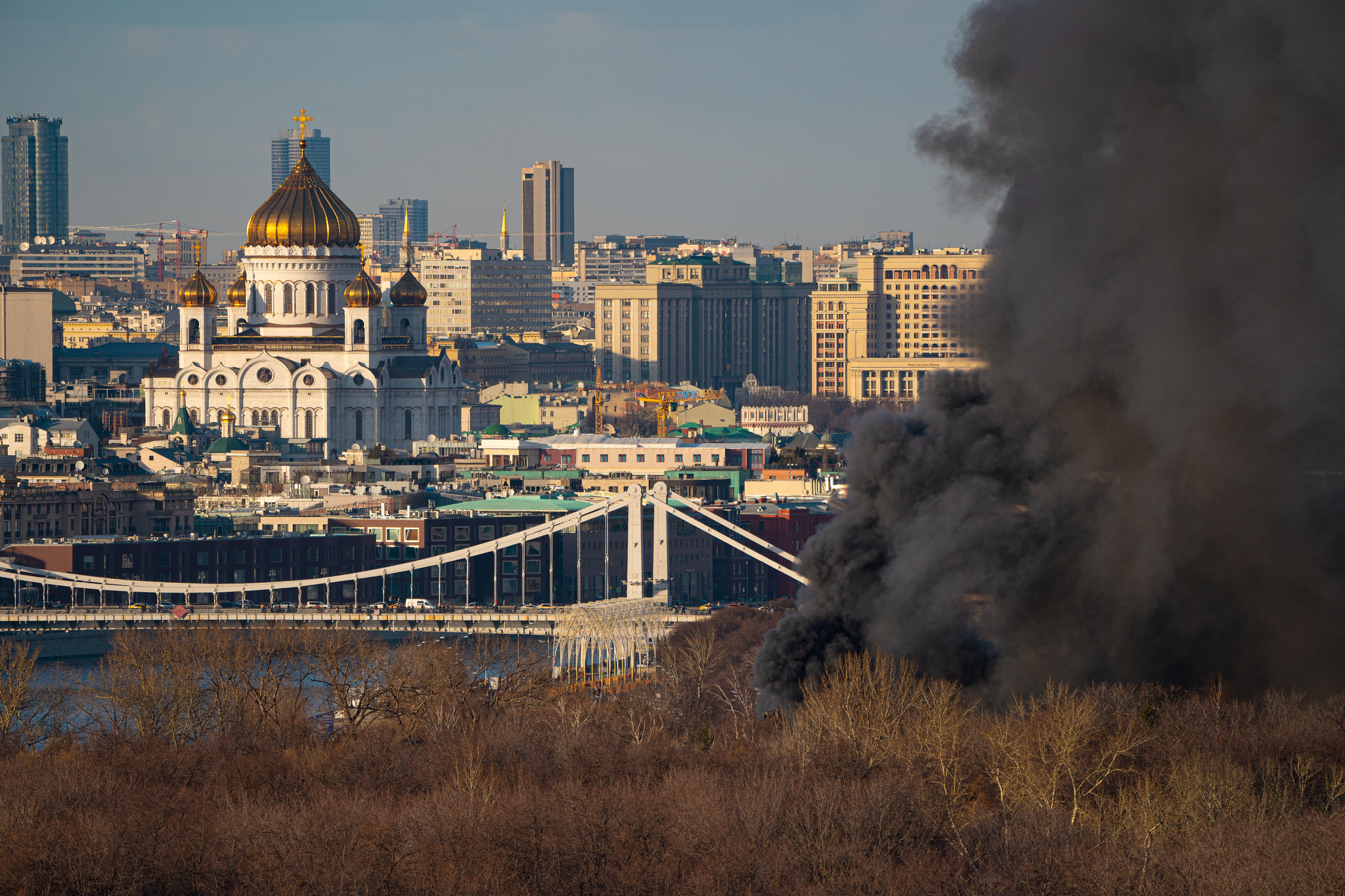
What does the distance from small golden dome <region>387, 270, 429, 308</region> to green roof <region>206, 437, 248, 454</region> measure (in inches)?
621

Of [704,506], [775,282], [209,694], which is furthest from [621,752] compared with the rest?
[775,282]

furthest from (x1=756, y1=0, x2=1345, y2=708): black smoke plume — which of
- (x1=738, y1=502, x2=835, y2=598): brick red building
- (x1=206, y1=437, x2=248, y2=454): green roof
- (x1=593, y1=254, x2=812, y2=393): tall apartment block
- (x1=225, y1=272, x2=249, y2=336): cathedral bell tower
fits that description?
(x1=593, y1=254, x2=812, y2=393): tall apartment block

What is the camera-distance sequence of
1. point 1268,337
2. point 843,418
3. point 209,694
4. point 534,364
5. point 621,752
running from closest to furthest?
1. point 1268,337
2. point 621,752
3. point 209,694
4. point 843,418
5. point 534,364

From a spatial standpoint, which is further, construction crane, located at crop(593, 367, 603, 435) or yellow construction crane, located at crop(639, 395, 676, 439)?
construction crane, located at crop(593, 367, 603, 435)

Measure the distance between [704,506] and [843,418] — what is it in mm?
52792

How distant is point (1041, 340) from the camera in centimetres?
3588

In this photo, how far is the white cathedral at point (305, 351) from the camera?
11738 cm

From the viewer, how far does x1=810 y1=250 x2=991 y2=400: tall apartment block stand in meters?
150

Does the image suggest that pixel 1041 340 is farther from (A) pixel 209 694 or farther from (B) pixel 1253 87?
(A) pixel 209 694

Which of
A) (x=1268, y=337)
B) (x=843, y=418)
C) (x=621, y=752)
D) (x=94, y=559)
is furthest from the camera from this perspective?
(x=843, y=418)

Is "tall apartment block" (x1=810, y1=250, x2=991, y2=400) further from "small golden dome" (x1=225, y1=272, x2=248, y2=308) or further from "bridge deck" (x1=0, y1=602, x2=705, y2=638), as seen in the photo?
"bridge deck" (x1=0, y1=602, x2=705, y2=638)

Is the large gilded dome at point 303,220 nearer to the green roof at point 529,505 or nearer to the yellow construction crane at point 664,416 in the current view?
the yellow construction crane at point 664,416

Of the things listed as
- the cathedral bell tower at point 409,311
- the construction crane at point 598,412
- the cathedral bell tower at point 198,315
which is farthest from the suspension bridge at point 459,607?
the construction crane at point 598,412

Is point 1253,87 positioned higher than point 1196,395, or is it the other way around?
point 1253,87
